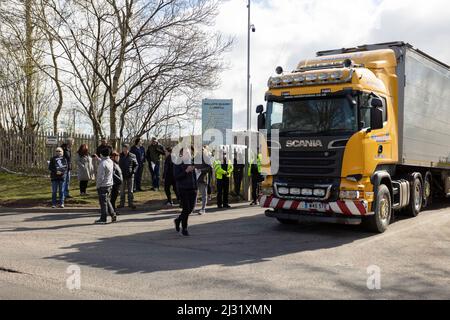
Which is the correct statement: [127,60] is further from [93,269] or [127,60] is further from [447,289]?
[447,289]

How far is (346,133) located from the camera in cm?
1016

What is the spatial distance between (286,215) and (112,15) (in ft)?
37.4

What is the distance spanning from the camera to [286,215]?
11.0 meters

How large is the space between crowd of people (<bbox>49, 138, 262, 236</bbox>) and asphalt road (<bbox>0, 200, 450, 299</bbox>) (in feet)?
2.93

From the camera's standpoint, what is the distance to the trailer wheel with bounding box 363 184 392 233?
34.4 ft

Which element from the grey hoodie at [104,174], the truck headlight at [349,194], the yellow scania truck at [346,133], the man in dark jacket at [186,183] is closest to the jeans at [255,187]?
the yellow scania truck at [346,133]

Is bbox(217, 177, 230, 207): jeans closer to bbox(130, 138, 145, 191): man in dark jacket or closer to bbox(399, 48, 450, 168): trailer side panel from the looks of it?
bbox(130, 138, 145, 191): man in dark jacket

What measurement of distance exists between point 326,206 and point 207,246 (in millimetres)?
2673

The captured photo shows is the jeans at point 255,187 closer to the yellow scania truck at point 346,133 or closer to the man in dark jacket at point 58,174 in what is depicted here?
the yellow scania truck at point 346,133

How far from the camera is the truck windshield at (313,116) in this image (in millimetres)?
10250

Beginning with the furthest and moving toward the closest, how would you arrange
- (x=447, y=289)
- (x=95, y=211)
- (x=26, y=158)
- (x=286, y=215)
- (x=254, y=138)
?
(x=26, y=158)
(x=254, y=138)
(x=95, y=211)
(x=286, y=215)
(x=447, y=289)

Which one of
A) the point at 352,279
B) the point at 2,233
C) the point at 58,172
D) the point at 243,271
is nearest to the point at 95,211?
the point at 58,172

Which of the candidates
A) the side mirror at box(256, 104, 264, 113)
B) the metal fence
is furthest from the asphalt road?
the metal fence

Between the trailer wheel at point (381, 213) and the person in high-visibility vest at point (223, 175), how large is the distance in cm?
551
